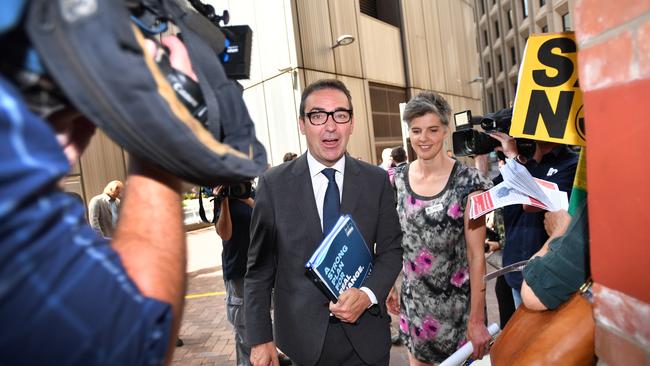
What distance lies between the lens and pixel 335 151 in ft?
6.57

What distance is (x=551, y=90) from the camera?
146cm

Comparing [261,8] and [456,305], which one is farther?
[261,8]

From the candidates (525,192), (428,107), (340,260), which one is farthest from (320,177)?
(428,107)

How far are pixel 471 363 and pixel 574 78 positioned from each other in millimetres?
1627

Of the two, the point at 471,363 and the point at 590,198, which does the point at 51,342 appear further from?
the point at 471,363

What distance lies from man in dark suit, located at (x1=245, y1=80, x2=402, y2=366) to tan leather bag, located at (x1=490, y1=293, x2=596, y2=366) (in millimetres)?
753

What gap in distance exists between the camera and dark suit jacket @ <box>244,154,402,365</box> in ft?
5.96

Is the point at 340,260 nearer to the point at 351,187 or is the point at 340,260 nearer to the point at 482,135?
the point at 351,187

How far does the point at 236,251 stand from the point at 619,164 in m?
2.97

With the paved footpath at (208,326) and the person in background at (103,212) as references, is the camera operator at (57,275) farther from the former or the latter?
the person in background at (103,212)

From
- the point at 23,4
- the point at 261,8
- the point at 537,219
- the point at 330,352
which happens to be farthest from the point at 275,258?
the point at 261,8

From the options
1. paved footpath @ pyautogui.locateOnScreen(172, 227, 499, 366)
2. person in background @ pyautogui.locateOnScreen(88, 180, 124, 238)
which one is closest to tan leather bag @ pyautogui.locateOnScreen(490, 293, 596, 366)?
paved footpath @ pyautogui.locateOnScreen(172, 227, 499, 366)

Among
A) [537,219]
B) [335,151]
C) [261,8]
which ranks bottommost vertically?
[537,219]

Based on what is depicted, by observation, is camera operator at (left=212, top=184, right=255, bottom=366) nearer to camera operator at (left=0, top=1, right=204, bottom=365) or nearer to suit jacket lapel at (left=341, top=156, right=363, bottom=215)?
suit jacket lapel at (left=341, top=156, right=363, bottom=215)
